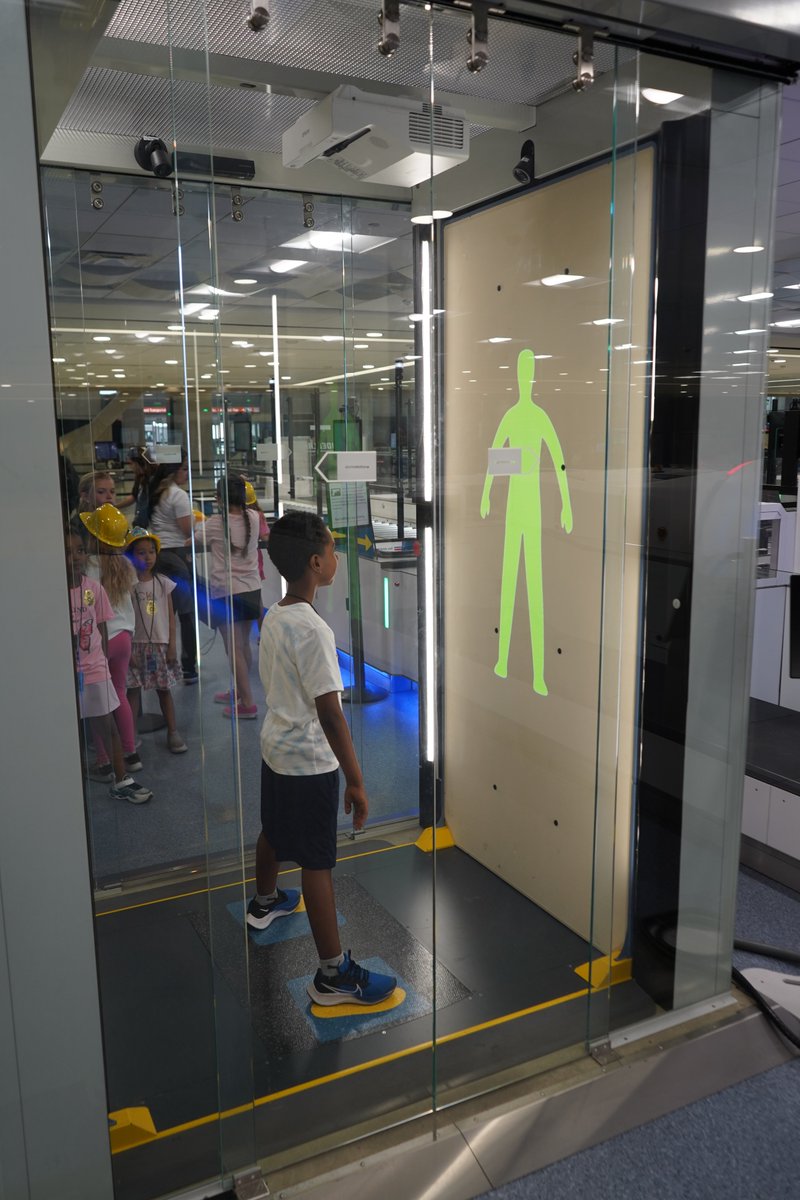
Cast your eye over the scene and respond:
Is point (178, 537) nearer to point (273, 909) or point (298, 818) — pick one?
point (298, 818)

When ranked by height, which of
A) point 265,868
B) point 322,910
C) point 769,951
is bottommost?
point 769,951

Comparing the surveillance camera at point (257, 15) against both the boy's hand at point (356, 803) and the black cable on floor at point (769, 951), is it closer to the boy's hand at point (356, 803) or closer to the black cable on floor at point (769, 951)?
the boy's hand at point (356, 803)

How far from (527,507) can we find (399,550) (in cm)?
46

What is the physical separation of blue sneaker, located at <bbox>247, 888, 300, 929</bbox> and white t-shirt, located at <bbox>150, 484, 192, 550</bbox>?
98 centimetres

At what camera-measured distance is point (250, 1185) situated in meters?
2.25

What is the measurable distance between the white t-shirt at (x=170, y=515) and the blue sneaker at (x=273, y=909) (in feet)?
3.22

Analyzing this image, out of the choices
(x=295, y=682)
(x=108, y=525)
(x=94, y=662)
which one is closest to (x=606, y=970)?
(x=295, y=682)

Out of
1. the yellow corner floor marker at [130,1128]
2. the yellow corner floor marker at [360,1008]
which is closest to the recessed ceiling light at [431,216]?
the yellow corner floor marker at [360,1008]

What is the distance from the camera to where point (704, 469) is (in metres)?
2.76

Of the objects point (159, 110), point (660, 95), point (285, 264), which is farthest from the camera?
point (159, 110)

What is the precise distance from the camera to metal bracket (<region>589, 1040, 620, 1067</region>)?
2762 mm

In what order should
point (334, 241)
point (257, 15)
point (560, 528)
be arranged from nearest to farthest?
point (257, 15), point (334, 241), point (560, 528)

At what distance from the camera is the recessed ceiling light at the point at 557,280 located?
2.94 m

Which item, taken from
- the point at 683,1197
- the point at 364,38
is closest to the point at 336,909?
the point at 683,1197
